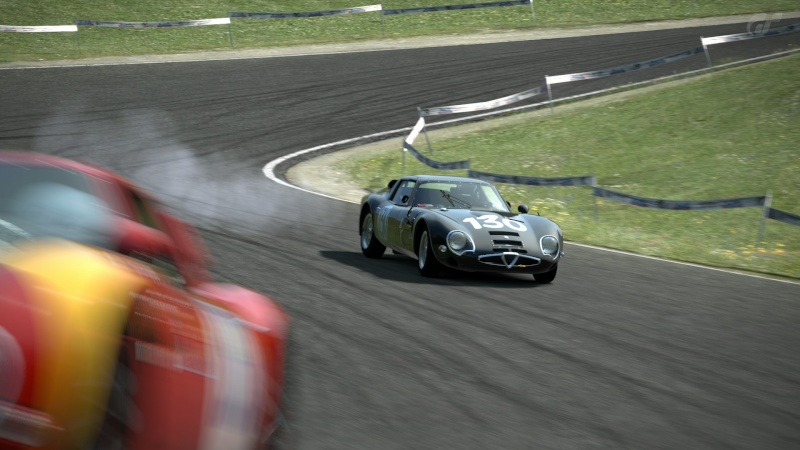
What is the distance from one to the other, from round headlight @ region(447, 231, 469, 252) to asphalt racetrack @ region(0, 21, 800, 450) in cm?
42

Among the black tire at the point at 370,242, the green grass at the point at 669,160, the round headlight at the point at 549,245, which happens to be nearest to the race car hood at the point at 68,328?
the round headlight at the point at 549,245

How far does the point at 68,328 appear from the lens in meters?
2.58

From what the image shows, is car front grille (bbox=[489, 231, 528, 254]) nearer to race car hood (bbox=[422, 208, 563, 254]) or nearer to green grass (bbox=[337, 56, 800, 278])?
race car hood (bbox=[422, 208, 563, 254])

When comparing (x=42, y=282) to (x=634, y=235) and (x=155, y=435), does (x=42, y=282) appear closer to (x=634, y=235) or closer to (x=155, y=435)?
(x=155, y=435)

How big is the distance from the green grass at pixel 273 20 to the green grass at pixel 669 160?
11.9m

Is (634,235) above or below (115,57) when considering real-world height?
below

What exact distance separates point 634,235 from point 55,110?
14.6m

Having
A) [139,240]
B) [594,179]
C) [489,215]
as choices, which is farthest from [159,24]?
[139,240]

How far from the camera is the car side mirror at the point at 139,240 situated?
360cm

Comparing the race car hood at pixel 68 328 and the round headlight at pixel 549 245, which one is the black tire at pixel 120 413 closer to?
the race car hood at pixel 68 328

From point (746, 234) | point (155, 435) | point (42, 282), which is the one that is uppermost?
point (42, 282)

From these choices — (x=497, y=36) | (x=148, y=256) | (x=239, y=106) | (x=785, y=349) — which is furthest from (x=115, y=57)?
(x=148, y=256)

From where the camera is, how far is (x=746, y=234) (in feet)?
51.7

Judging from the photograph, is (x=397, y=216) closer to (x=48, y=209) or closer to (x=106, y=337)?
(x=48, y=209)
